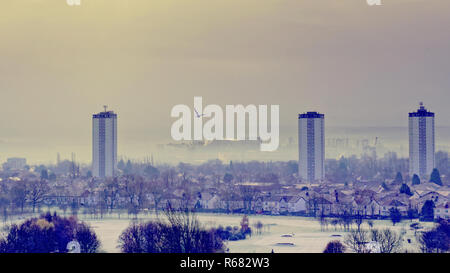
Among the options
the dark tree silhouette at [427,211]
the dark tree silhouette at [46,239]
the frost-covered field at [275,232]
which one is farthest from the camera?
the dark tree silhouette at [427,211]

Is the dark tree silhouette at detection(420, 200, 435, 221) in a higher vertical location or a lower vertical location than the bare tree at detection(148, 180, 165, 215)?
lower

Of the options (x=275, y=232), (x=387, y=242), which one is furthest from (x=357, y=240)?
(x=275, y=232)

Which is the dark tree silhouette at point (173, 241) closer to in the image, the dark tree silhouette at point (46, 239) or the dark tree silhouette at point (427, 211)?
the dark tree silhouette at point (46, 239)

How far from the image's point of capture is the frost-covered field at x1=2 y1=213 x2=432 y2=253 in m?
7.58

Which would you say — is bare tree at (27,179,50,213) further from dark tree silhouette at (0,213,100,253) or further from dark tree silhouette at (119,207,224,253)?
dark tree silhouette at (119,207,224,253)

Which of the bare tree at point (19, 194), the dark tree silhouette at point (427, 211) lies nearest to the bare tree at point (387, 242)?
the dark tree silhouette at point (427, 211)

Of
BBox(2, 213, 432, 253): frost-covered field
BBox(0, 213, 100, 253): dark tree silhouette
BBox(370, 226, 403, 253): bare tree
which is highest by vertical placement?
BBox(0, 213, 100, 253): dark tree silhouette

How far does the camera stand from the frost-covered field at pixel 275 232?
7.58 m

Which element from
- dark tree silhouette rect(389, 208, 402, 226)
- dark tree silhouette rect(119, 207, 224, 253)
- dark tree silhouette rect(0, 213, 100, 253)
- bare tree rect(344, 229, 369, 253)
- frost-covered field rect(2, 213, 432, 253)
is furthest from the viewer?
dark tree silhouette rect(389, 208, 402, 226)

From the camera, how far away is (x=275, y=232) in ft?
30.7

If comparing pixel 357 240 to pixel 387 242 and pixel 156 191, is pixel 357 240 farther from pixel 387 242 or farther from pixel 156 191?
pixel 156 191

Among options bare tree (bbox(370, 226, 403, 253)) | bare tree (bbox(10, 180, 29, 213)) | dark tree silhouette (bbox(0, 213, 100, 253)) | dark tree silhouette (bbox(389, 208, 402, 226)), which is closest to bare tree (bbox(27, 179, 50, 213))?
bare tree (bbox(10, 180, 29, 213))
